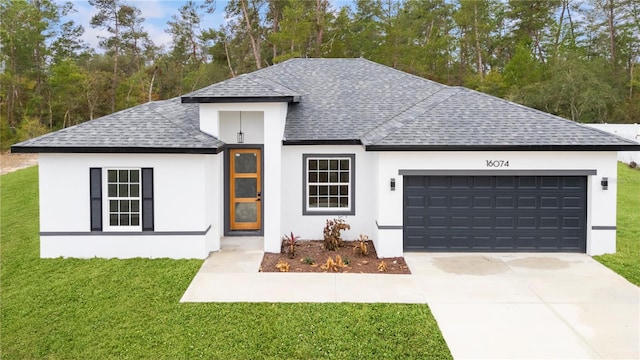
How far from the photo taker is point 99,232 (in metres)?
10.6

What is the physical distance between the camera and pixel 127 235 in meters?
10.6

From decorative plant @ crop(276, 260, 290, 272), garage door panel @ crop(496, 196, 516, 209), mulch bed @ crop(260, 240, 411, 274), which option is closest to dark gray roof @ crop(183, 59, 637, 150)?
garage door panel @ crop(496, 196, 516, 209)

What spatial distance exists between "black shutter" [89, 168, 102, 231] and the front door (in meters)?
3.10

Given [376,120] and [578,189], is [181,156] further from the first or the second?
[578,189]

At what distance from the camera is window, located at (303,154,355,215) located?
12.3 m

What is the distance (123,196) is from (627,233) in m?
13.3

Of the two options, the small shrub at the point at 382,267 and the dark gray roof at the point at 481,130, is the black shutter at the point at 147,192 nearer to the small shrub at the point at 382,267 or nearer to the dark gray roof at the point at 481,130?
the dark gray roof at the point at 481,130

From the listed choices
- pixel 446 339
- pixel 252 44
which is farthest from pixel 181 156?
pixel 252 44

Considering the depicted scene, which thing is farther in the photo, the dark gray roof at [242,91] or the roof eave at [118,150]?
the dark gray roof at [242,91]

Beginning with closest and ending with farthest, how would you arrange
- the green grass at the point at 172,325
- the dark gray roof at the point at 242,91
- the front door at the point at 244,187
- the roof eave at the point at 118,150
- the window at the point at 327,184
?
the green grass at the point at 172,325 → the roof eave at the point at 118,150 → the dark gray roof at the point at 242,91 → the front door at the point at 244,187 → the window at the point at 327,184

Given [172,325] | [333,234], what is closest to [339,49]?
[333,234]

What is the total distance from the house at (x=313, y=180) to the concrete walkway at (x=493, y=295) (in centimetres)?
75

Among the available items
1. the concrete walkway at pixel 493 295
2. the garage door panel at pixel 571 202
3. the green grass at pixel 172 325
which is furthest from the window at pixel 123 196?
the garage door panel at pixel 571 202

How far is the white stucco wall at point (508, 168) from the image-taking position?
10883 millimetres
